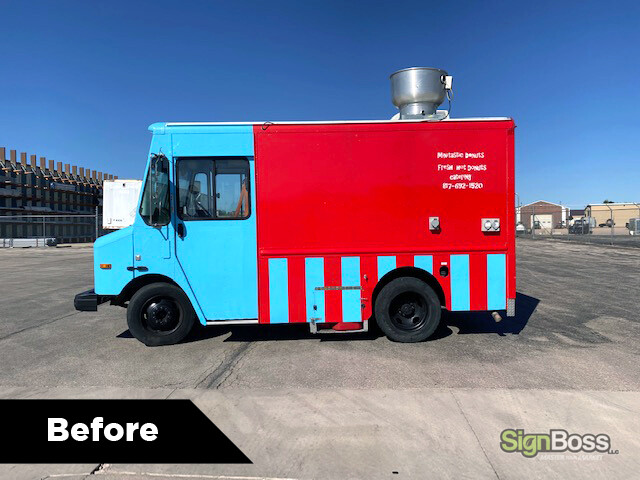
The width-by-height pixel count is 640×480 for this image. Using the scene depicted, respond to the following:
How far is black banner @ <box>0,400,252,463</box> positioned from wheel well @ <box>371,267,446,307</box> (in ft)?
9.24

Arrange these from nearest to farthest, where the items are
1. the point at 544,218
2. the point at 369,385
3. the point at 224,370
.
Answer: the point at 369,385
the point at 224,370
the point at 544,218

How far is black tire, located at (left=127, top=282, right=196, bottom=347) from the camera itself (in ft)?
16.3

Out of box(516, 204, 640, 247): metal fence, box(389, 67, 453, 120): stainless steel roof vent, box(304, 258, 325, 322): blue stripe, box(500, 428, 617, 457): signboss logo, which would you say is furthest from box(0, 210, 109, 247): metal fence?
box(516, 204, 640, 247): metal fence

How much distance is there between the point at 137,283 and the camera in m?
5.06

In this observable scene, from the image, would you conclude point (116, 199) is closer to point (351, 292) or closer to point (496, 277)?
point (351, 292)

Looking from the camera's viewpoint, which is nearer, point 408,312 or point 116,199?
point 408,312

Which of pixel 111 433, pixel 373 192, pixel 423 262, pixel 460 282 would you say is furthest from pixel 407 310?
pixel 111 433

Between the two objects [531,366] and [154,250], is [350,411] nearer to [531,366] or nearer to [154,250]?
[531,366]

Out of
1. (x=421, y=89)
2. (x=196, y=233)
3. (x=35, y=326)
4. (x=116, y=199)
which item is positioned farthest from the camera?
(x=116, y=199)

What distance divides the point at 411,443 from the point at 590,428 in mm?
1522

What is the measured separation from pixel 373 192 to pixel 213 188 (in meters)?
2.19

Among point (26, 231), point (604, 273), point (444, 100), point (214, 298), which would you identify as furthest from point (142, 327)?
point (26, 231)

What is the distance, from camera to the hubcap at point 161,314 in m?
5.03

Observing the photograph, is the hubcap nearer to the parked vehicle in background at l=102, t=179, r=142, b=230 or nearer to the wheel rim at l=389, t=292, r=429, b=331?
the wheel rim at l=389, t=292, r=429, b=331
